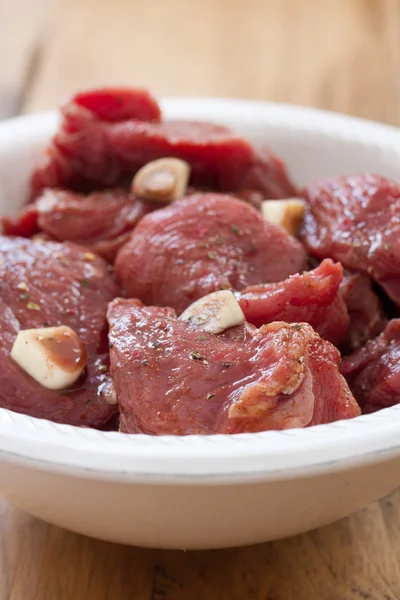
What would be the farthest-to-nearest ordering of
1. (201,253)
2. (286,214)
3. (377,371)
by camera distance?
(286,214) → (201,253) → (377,371)

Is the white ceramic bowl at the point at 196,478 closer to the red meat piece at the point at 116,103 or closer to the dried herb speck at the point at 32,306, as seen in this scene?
the dried herb speck at the point at 32,306

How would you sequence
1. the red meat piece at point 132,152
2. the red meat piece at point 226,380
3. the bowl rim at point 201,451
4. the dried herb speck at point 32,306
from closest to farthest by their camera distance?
the bowl rim at point 201,451 → the red meat piece at point 226,380 → the dried herb speck at point 32,306 → the red meat piece at point 132,152

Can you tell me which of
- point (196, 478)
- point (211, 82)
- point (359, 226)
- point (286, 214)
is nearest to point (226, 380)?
point (196, 478)

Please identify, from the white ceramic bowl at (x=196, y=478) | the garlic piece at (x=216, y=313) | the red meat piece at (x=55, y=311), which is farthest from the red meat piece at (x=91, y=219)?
the white ceramic bowl at (x=196, y=478)

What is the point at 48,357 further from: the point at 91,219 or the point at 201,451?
the point at 91,219

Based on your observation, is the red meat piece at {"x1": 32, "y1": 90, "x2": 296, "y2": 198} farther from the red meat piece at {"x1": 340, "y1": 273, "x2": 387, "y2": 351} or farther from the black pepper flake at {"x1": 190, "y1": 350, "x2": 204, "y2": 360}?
the black pepper flake at {"x1": 190, "y1": 350, "x2": 204, "y2": 360}

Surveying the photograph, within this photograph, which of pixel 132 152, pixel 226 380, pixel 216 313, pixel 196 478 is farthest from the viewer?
pixel 132 152

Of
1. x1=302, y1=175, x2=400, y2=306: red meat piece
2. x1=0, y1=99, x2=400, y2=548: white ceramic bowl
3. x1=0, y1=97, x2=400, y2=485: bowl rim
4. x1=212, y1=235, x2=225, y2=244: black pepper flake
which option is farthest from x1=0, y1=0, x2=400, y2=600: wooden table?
x1=212, y1=235, x2=225, y2=244: black pepper flake

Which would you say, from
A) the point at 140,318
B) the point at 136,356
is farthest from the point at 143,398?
the point at 140,318

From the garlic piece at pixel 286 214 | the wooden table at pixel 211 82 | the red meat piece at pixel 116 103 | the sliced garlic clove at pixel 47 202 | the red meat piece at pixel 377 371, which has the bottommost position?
the wooden table at pixel 211 82
